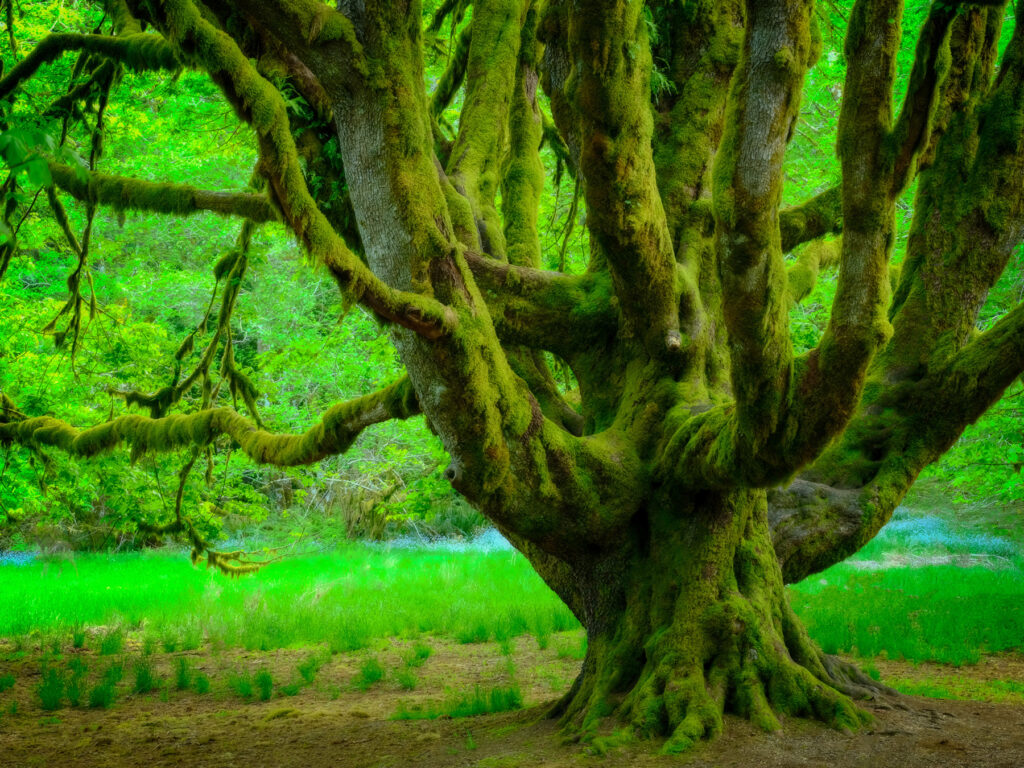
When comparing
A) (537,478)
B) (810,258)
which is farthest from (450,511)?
(537,478)

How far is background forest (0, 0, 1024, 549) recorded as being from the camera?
28.2ft

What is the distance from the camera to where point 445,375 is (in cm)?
370

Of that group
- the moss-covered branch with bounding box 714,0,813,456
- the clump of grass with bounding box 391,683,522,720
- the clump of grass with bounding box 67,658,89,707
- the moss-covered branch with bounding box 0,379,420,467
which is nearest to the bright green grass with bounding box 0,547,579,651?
the clump of grass with bounding box 67,658,89,707

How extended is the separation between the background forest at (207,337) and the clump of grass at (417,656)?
7.08 ft

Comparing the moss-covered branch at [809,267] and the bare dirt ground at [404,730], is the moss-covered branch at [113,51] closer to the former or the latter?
the bare dirt ground at [404,730]

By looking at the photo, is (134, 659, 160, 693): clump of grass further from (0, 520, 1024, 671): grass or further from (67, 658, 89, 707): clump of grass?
(0, 520, 1024, 671): grass

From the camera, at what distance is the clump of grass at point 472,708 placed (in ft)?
18.7

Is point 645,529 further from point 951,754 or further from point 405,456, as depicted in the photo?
point 405,456

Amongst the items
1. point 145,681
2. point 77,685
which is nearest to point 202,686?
point 145,681

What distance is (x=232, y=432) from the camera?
5754 mm

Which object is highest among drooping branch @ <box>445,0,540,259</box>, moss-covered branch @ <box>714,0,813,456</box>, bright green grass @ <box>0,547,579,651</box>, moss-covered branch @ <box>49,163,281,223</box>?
drooping branch @ <box>445,0,540,259</box>

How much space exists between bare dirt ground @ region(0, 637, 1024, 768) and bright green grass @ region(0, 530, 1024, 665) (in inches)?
29.6

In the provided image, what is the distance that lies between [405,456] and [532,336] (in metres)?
11.7

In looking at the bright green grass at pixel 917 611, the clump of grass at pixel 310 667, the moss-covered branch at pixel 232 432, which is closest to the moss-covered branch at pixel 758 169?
the moss-covered branch at pixel 232 432
